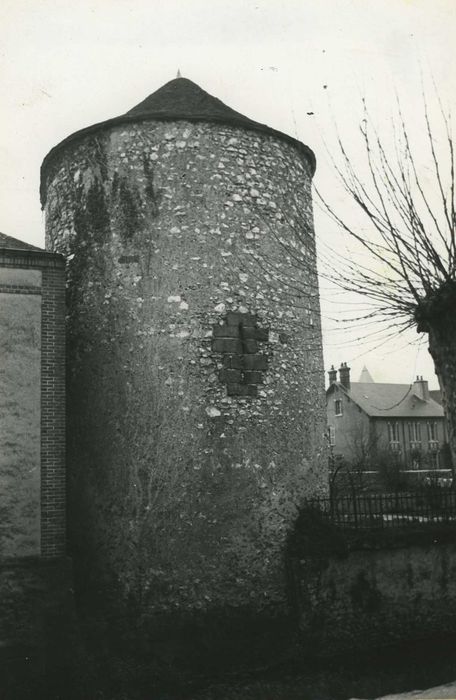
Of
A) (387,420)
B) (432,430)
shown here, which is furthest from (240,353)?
(432,430)

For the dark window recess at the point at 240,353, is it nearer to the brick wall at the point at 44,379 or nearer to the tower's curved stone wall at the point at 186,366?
the tower's curved stone wall at the point at 186,366

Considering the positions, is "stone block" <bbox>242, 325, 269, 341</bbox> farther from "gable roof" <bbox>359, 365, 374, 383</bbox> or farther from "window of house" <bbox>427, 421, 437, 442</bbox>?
"gable roof" <bbox>359, 365, 374, 383</bbox>

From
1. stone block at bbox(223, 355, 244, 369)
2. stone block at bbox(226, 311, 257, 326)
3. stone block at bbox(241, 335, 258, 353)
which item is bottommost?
stone block at bbox(223, 355, 244, 369)

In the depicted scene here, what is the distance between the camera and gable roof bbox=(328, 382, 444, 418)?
50719 millimetres

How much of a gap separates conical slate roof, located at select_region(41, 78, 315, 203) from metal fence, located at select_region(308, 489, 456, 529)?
6.99m

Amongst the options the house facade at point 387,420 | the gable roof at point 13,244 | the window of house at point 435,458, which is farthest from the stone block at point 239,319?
the window of house at point 435,458

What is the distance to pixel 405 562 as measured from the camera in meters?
12.2

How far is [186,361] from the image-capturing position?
37.6 ft

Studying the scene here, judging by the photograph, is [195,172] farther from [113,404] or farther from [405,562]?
[405,562]

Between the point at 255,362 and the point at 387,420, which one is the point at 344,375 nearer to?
the point at 387,420

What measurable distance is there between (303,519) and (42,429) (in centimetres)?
480

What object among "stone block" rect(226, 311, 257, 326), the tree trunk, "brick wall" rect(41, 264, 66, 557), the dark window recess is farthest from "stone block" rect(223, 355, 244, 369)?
the tree trunk

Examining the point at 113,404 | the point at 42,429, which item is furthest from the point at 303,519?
the point at 42,429

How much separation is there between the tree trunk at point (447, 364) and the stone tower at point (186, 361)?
3.97 metres
